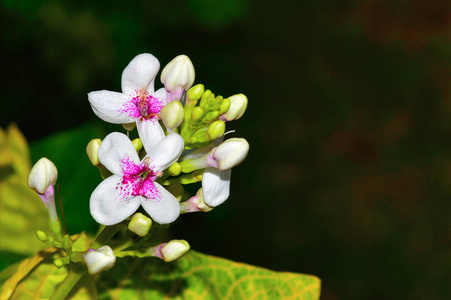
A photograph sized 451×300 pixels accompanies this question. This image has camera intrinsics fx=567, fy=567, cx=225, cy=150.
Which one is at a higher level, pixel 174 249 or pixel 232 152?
pixel 232 152

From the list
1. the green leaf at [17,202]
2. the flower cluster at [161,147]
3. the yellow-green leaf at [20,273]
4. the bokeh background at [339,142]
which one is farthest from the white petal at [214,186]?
the bokeh background at [339,142]

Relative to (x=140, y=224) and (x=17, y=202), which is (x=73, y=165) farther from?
(x=140, y=224)

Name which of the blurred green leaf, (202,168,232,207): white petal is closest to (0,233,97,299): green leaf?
(202,168,232,207): white petal

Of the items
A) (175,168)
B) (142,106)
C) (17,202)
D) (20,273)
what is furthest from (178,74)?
(17,202)

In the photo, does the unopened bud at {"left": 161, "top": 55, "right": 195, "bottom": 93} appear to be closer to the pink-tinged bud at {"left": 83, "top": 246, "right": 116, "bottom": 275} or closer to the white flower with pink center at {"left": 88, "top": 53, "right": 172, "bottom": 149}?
the white flower with pink center at {"left": 88, "top": 53, "right": 172, "bottom": 149}

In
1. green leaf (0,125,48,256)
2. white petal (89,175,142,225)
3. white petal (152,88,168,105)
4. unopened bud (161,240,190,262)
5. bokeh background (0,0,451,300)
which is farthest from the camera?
bokeh background (0,0,451,300)
